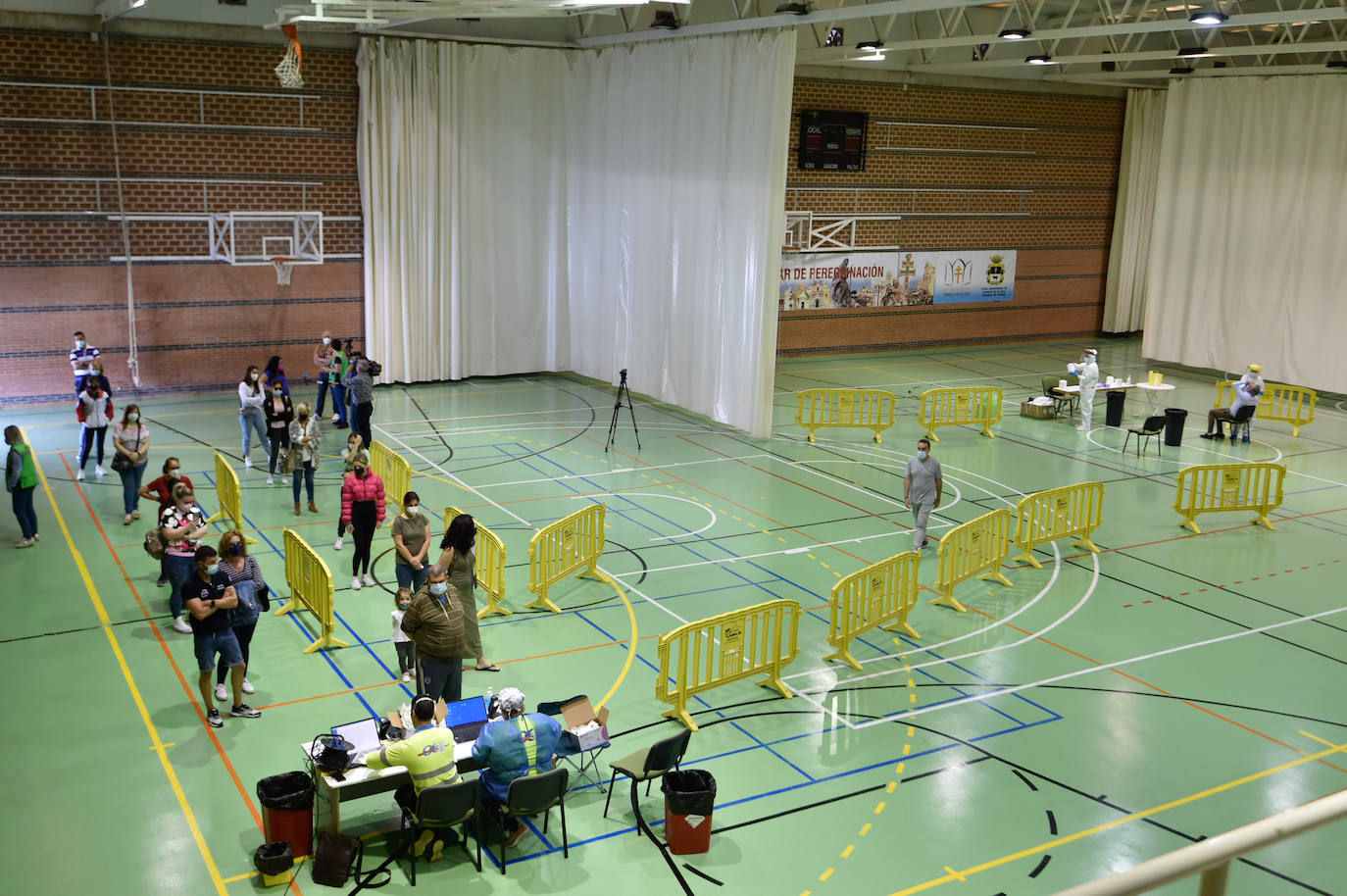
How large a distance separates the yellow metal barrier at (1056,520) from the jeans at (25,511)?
45.2 ft

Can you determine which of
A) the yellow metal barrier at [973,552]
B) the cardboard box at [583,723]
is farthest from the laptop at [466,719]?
the yellow metal barrier at [973,552]

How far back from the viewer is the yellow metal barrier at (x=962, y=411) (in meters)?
24.5

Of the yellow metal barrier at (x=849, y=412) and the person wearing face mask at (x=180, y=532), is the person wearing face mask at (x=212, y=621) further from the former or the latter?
the yellow metal barrier at (x=849, y=412)

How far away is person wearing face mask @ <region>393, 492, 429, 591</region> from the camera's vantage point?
42.7 feet

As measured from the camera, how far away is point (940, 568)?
1505cm

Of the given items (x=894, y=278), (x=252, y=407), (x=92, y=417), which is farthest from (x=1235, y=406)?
(x=92, y=417)

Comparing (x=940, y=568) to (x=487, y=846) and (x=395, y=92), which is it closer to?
(x=487, y=846)

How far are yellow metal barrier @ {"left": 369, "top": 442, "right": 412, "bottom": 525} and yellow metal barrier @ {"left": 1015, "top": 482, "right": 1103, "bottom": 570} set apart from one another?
915cm

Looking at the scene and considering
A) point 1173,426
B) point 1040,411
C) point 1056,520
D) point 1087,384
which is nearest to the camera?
point 1056,520

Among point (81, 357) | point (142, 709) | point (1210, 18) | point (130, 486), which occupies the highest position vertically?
point (1210, 18)

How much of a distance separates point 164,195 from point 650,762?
67.2 feet

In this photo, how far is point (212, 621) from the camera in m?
10.9

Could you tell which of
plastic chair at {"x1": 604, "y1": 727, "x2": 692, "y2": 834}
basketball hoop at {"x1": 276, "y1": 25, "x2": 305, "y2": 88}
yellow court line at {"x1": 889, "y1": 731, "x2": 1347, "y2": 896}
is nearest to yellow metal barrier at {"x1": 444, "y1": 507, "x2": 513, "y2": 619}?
plastic chair at {"x1": 604, "y1": 727, "x2": 692, "y2": 834}

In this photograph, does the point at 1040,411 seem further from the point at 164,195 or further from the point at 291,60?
the point at 164,195
